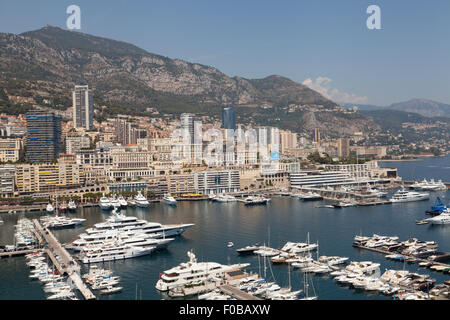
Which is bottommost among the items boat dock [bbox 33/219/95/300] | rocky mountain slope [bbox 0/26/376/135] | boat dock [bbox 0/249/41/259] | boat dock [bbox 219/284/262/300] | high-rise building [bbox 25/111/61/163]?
boat dock [bbox 0/249/41/259]

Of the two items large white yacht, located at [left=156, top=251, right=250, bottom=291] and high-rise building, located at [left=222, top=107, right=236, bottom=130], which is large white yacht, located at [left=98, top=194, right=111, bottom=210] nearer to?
large white yacht, located at [left=156, top=251, right=250, bottom=291]

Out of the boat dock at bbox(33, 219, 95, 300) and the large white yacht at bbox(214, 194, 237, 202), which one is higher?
the large white yacht at bbox(214, 194, 237, 202)

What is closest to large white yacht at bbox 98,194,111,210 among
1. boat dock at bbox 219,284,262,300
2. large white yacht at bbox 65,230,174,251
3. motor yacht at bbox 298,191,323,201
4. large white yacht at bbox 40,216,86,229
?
large white yacht at bbox 40,216,86,229

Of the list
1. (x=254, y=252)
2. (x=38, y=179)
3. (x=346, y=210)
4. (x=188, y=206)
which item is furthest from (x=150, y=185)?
(x=254, y=252)

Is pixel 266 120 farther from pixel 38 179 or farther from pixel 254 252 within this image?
pixel 254 252

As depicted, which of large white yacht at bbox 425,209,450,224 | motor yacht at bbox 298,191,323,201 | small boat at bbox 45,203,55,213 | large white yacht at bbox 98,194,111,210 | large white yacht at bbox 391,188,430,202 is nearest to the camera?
large white yacht at bbox 425,209,450,224

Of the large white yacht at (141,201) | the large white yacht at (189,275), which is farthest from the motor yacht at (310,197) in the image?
the large white yacht at (189,275)

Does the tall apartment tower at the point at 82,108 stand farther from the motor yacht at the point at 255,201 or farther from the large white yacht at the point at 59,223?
the large white yacht at the point at 59,223
